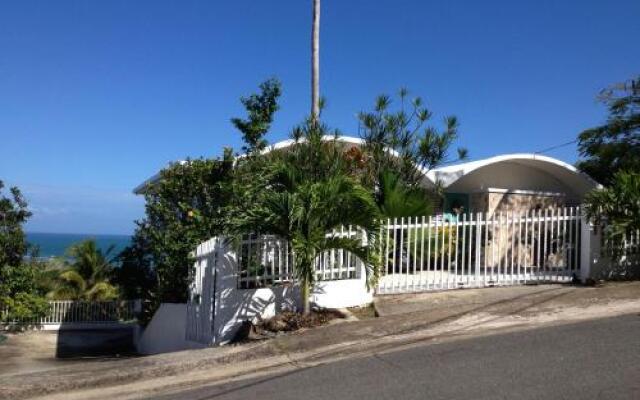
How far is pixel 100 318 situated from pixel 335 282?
48.1 ft

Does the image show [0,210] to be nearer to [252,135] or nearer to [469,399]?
[252,135]

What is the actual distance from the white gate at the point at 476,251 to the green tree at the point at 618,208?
0.42m

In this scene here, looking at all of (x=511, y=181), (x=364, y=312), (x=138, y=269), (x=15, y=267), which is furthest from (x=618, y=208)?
(x=15, y=267)

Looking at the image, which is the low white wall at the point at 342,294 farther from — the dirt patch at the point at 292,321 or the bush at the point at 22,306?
the bush at the point at 22,306

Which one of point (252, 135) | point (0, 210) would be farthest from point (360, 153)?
point (0, 210)

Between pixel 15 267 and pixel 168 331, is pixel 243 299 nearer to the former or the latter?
pixel 168 331

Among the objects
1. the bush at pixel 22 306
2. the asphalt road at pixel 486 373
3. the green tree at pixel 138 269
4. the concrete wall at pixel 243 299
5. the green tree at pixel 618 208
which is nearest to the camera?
the asphalt road at pixel 486 373

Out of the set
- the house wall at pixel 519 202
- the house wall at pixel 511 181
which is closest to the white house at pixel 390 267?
the house wall at pixel 511 181

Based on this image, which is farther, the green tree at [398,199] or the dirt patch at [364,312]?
the green tree at [398,199]

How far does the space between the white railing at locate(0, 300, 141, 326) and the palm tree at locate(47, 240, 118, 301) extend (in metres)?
0.84

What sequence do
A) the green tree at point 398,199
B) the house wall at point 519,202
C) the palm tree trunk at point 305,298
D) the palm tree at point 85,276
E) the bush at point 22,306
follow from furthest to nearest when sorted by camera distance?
the palm tree at point 85,276 → the bush at point 22,306 → the house wall at point 519,202 → the green tree at point 398,199 → the palm tree trunk at point 305,298

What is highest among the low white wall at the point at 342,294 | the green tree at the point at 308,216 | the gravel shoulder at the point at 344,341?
the green tree at the point at 308,216

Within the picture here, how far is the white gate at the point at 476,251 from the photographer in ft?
39.4

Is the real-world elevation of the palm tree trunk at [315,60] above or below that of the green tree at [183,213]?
above
